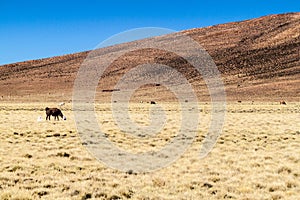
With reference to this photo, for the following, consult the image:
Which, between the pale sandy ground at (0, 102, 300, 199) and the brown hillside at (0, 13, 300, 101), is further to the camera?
the brown hillside at (0, 13, 300, 101)

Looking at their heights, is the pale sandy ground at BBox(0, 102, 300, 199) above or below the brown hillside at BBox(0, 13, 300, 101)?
below

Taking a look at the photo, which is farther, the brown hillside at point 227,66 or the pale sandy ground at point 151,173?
the brown hillside at point 227,66

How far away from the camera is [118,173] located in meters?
10.7

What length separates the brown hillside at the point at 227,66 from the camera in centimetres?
8319

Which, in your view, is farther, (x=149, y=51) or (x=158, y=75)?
(x=149, y=51)

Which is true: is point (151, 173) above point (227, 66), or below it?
below

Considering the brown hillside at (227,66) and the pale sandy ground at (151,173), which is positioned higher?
the brown hillside at (227,66)

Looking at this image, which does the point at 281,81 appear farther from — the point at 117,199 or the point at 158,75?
the point at 117,199

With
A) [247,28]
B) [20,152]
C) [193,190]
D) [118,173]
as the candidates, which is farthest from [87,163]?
[247,28]

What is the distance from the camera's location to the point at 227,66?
344 feet

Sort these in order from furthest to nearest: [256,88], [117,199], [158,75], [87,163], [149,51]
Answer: [149,51]
[158,75]
[256,88]
[87,163]
[117,199]

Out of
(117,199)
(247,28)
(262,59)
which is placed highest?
(247,28)

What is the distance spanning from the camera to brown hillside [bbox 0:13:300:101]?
83.2 metres

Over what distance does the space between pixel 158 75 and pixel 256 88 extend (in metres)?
29.2
